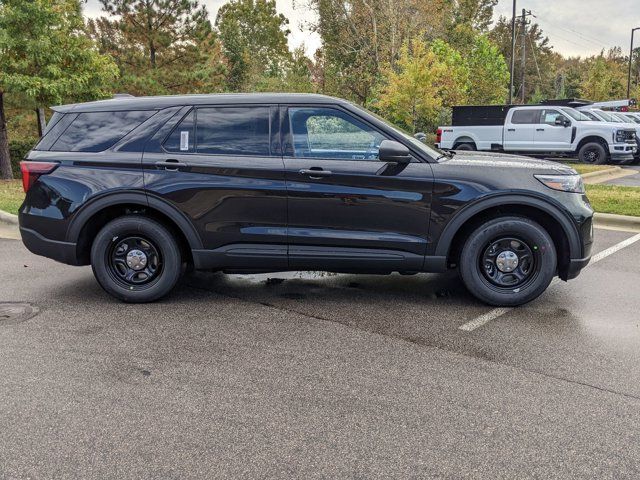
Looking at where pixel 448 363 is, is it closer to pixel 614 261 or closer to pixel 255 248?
pixel 255 248

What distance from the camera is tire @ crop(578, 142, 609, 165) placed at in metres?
18.0

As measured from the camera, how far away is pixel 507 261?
16.0 ft

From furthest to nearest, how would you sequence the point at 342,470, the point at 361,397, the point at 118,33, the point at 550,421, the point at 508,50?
the point at 508,50 < the point at 118,33 < the point at 361,397 < the point at 550,421 < the point at 342,470

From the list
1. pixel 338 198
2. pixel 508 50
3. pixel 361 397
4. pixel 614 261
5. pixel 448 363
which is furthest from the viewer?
pixel 508 50

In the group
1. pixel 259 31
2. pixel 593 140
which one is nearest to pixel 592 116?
pixel 593 140

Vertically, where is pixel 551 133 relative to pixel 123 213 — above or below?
above

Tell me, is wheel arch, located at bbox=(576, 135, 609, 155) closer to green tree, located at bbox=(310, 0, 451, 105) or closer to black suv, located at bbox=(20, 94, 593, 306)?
green tree, located at bbox=(310, 0, 451, 105)

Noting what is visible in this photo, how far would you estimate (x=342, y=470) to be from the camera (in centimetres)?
263

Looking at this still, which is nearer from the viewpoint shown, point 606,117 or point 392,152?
point 392,152

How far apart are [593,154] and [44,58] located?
16.2 metres

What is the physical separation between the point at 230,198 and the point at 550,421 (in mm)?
2962

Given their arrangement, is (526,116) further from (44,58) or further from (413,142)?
(413,142)

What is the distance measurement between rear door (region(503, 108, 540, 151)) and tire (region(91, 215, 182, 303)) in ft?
54.7

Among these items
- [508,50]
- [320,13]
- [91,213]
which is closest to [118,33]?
[320,13]
